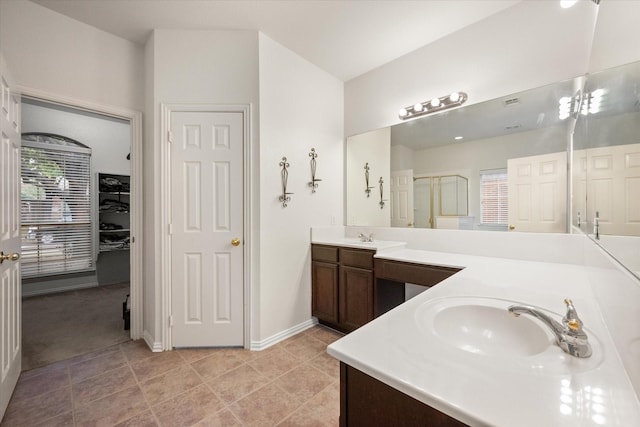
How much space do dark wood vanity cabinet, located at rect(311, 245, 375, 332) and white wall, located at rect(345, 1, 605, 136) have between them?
1512mm

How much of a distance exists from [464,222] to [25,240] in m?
5.75

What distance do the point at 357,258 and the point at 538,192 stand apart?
147cm

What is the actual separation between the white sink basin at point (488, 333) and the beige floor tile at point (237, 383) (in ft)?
4.87

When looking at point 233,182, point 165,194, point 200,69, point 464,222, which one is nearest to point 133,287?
point 165,194

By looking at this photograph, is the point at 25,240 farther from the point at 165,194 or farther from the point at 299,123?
the point at 299,123

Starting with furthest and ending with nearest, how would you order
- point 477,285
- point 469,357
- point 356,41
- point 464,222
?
point 356,41 → point 464,222 → point 477,285 → point 469,357

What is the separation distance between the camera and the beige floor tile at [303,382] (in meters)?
1.76

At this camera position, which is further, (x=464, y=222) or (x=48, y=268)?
(x=48, y=268)

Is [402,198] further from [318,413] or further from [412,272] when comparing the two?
[318,413]

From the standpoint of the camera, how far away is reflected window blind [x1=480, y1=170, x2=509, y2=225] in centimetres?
203

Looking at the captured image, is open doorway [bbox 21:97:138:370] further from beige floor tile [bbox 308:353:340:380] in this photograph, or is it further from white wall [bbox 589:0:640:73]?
white wall [bbox 589:0:640:73]

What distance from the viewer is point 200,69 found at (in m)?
2.32

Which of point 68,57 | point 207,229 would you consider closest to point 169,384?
point 207,229

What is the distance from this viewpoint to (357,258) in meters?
2.43
